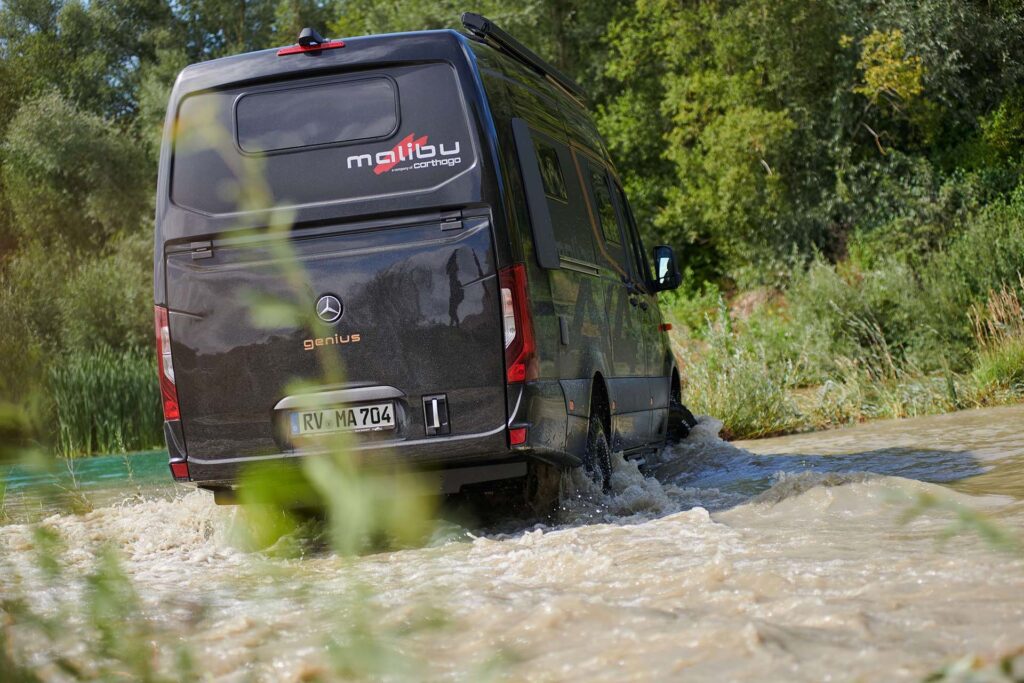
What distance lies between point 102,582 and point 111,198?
124 feet

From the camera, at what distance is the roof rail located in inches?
258

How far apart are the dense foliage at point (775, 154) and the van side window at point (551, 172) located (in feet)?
36.5

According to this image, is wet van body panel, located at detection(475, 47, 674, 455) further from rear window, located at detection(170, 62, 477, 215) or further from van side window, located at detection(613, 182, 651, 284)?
rear window, located at detection(170, 62, 477, 215)

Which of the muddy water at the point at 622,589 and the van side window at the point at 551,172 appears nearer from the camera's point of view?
the muddy water at the point at 622,589

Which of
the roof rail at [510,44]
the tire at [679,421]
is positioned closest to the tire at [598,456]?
the roof rail at [510,44]

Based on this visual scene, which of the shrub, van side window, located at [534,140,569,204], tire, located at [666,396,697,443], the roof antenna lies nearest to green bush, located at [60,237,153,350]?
the shrub

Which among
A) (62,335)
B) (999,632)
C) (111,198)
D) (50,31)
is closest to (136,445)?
(62,335)

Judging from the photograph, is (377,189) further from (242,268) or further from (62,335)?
(62,335)

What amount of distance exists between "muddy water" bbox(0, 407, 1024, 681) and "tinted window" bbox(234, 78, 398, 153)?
78.8 inches

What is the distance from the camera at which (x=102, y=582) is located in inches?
68.4

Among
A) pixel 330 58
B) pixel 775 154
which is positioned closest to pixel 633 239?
pixel 330 58

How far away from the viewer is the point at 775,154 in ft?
91.6

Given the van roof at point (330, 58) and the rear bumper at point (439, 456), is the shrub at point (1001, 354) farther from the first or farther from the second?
the van roof at point (330, 58)

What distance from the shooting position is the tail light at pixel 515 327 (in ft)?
19.7
